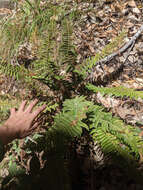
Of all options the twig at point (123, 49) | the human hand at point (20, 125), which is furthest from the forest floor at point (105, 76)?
the human hand at point (20, 125)

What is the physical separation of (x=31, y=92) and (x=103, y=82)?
43.5 inches

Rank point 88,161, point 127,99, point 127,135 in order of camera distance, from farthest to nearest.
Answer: point 127,99 → point 88,161 → point 127,135

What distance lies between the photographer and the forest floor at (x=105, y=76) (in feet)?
5.46

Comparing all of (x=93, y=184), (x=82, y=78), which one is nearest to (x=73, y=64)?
(x=82, y=78)

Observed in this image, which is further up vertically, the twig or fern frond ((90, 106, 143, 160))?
the twig

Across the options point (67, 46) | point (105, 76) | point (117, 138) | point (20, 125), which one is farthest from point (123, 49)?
point (20, 125)

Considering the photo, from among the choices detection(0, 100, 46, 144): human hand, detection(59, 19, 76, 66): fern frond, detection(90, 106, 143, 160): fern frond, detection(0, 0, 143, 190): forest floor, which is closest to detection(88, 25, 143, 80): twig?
detection(0, 0, 143, 190): forest floor

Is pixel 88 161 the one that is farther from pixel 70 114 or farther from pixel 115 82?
pixel 115 82

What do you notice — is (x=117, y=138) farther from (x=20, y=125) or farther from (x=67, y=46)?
(x=67, y=46)

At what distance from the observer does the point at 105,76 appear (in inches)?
99.3

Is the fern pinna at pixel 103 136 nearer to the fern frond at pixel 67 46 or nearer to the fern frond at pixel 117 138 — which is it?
the fern frond at pixel 117 138

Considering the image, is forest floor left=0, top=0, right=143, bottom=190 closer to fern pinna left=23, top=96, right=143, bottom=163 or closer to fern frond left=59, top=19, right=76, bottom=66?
fern pinna left=23, top=96, right=143, bottom=163

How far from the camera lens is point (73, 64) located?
91.4 inches

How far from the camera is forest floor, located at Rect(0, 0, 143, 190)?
1.67 meters
